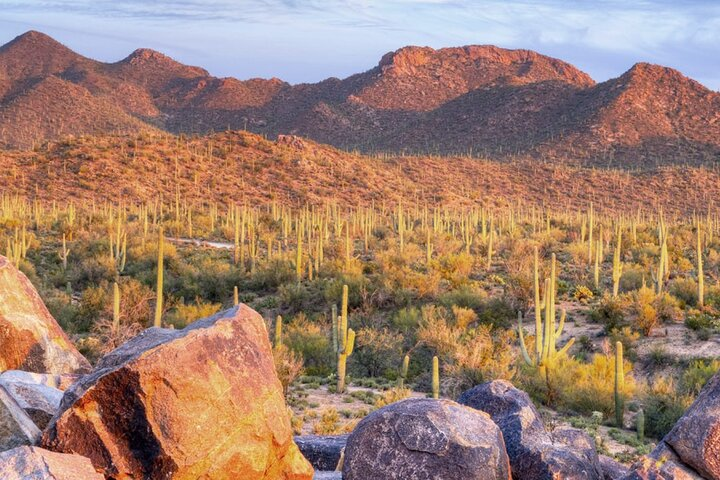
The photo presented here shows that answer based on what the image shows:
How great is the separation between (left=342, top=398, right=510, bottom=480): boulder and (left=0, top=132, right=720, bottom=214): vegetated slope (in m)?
44.7

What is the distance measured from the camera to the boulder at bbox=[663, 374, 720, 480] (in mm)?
6598

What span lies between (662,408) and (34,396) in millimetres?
9750

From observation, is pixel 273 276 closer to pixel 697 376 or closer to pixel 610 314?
pixel 610 314

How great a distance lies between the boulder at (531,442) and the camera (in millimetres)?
7078

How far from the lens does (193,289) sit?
23.1 metres

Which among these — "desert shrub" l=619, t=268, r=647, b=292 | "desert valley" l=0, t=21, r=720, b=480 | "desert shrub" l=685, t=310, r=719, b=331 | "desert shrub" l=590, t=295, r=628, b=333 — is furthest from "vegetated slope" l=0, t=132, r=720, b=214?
"desert shrub" l=685, t=310, r=719, b=331

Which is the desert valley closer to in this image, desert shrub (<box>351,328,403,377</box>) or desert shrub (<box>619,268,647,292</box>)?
desert shrub (<box>351,328,403,377</box>)

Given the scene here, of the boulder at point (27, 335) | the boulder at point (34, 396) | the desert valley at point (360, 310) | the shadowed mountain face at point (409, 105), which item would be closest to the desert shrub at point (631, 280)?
the desert valley at point (360, 310)

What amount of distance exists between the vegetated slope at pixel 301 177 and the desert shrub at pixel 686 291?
3378 centimetres

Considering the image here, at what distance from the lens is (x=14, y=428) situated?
5.95 meters

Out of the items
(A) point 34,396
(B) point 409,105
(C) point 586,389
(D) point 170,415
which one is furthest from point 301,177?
(D) point 170,415

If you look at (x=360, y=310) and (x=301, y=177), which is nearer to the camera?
(x=360, y=310)

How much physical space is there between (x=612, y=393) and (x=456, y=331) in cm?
429

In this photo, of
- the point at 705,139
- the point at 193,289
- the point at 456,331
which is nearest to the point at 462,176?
the point at 705,139
